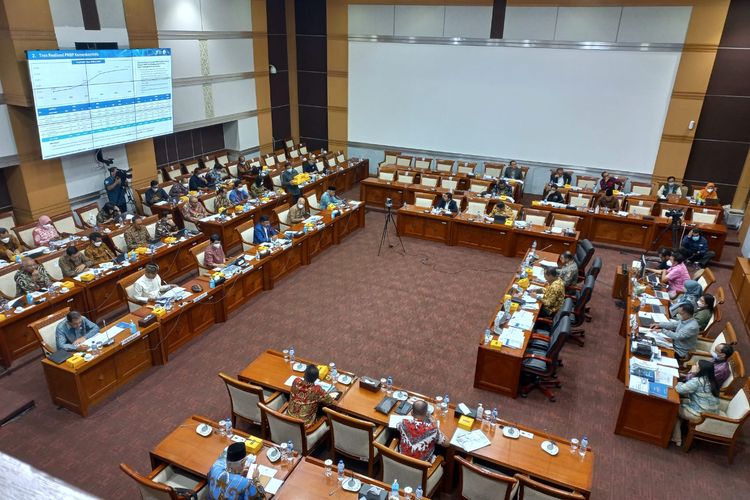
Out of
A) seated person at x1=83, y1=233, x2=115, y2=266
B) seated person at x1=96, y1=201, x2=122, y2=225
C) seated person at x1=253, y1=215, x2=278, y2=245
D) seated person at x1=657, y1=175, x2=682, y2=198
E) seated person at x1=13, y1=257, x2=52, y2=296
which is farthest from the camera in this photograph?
seated person at x1=657, y1=175, x2=682, y2=198

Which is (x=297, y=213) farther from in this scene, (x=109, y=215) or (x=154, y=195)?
(x=109, y=215)

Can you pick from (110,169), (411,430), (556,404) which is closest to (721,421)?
(556,404)

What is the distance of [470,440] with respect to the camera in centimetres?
559

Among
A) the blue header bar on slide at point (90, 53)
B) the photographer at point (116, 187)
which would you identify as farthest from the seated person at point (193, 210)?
the blue header bar on slide at point (90, 53)

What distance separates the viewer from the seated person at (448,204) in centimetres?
1250

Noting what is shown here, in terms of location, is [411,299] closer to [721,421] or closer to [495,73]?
[721,421]

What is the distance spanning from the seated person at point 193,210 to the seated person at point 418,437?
791 cm

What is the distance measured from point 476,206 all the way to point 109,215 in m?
8.41

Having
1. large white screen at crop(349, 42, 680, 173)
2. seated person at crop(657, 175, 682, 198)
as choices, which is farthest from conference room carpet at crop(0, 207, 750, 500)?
large white screen at crop(349, 42, 680, 173)

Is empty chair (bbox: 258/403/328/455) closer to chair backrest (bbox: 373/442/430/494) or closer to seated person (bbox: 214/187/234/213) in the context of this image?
chair backrest (bbox: 373/442/430/494)

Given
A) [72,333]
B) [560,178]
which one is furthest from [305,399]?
[560,178]

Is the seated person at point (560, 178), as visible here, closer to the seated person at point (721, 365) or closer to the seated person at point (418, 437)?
the seated person at point (721, 365)

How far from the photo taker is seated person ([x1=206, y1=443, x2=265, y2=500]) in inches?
166

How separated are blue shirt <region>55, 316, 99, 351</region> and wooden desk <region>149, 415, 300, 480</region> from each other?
242cm
